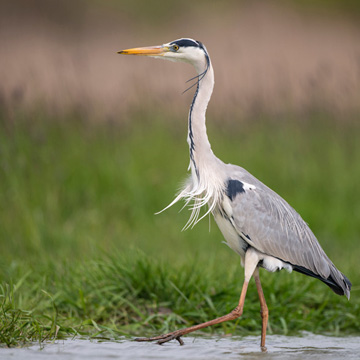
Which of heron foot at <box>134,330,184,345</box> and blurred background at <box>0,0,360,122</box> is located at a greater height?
blurred background at <box>0,0,360,122</box>

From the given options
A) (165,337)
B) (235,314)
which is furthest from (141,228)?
(165,337)

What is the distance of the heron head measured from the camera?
5457 mm

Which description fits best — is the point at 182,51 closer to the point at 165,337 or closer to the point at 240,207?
the point at 240,207

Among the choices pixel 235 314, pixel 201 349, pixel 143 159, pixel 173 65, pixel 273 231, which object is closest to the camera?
pixel 201 349

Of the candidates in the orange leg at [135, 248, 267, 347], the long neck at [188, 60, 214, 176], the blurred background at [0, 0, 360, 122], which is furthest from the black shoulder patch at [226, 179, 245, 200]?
the blurred background at [0, 0, 360, 122]

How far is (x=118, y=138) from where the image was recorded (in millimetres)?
9797

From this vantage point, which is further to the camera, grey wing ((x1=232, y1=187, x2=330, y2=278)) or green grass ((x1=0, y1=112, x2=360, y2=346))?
green grass ((x1=0, y1=112, x2=360, y2=346))

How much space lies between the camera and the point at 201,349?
496cm

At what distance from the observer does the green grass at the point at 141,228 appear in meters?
5.73

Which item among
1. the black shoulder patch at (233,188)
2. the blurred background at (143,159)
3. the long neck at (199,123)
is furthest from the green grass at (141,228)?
the long neck at (199,123)

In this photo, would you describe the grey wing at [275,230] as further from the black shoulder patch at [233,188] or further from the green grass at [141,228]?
the green grass at [141,228]

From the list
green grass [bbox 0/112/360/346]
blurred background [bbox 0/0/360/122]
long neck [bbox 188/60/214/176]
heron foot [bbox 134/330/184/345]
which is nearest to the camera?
heron foot [bbox 134/330/184/345]

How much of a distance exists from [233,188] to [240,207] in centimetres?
15

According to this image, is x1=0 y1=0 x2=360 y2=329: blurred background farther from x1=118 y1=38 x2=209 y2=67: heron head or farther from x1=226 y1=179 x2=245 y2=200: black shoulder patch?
x1=118 y1=38 x2=209 y2=67: heron head
